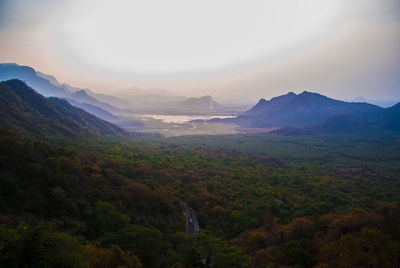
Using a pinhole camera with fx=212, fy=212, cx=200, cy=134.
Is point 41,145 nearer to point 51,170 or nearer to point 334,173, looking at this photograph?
point 51,170

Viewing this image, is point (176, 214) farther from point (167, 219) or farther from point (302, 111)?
point (302, 111)

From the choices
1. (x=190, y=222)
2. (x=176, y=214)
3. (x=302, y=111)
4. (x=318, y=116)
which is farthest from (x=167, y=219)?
(x=302, y=111)

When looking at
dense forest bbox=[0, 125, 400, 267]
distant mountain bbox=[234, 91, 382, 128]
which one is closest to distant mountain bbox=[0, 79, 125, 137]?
dense forest bbox=[0, 125, 400, 267]

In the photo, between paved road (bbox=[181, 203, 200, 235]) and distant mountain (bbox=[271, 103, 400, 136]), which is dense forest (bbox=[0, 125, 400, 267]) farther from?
distant mountain (bbox=[271, 103, 400, 136])

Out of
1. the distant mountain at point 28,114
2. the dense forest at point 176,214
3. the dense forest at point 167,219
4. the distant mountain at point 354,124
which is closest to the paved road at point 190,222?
the dense forest at point 176,214

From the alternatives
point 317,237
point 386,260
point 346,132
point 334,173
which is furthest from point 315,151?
point 386,260

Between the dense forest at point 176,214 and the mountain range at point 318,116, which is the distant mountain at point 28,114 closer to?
the dense forest at point 176,214

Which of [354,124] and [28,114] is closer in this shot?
[28,114]
